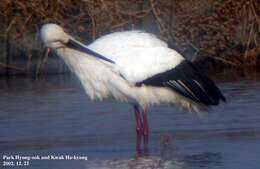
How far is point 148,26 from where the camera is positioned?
1686cm

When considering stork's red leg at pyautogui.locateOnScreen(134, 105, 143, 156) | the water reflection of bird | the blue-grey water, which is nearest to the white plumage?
the water reflection of bird

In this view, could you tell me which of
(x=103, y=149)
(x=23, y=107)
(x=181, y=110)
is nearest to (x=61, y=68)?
(x=23, y=107)

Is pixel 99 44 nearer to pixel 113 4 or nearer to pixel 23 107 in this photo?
pixel 23 107

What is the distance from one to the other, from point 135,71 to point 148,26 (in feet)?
20.0

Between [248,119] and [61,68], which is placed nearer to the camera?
[248,119]

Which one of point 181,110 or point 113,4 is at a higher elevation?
point 113,4

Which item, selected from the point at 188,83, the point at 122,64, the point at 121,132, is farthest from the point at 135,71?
the point at 121,132

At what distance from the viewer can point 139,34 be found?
1102 cm

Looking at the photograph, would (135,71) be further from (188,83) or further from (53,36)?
(53,36)

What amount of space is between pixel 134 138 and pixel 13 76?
644 centimetres

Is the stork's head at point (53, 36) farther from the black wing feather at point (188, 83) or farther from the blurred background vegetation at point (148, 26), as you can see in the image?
the blurred background vegetation at point (148, 26)

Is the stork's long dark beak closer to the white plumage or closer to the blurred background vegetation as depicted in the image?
the white plumage

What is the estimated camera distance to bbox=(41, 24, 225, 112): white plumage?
10.8m

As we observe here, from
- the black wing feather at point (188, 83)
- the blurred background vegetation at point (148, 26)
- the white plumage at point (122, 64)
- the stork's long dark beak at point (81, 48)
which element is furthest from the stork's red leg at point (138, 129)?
the blurred background vegetation at point (148, 26)
